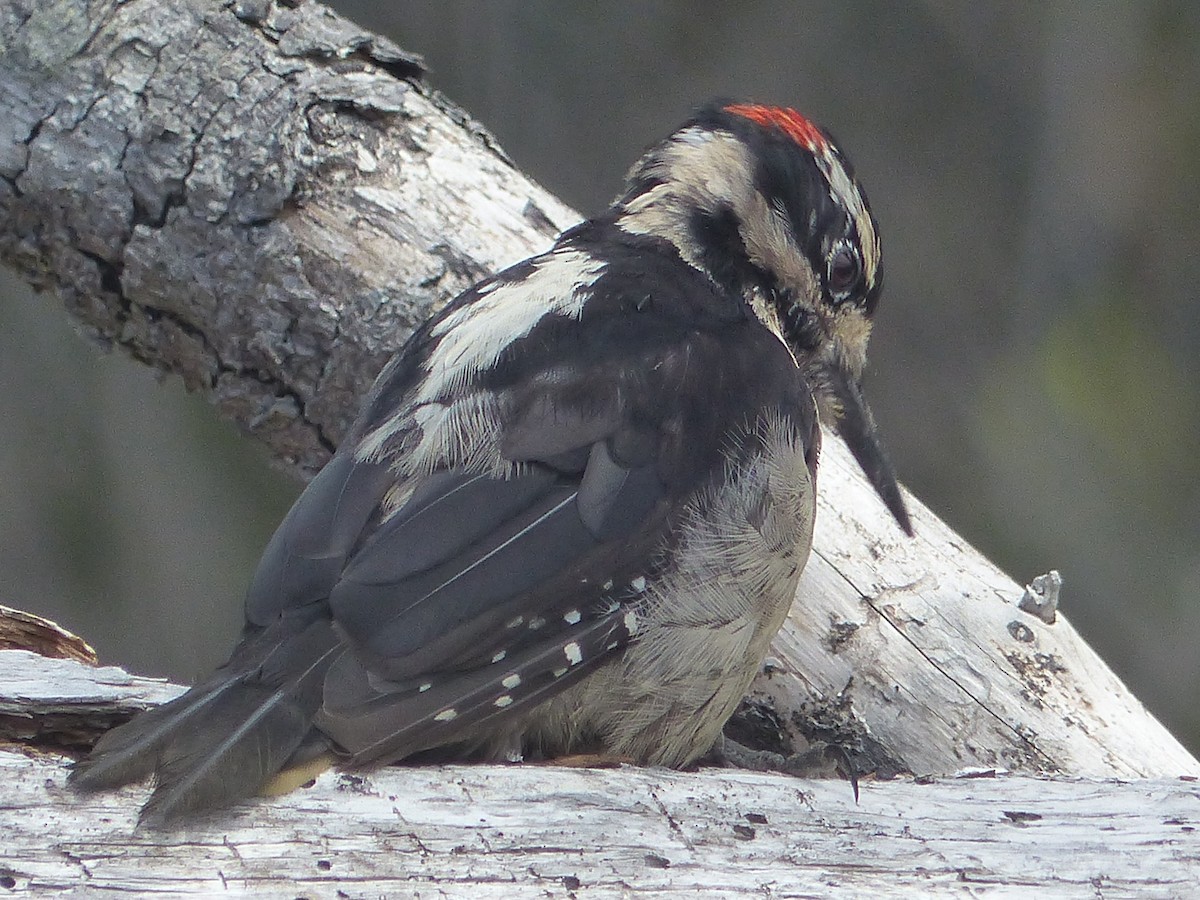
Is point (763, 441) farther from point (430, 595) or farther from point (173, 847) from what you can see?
point (173, 847)

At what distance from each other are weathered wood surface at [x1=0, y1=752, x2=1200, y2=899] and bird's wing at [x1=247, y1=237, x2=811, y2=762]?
0.52 feet

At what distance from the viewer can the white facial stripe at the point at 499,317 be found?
2.29 metres

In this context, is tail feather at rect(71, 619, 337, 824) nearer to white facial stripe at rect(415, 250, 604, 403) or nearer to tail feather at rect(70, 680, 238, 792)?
tail feather at rect(70, 680, 238, 792)

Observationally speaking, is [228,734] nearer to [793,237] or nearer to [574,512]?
[574,512]

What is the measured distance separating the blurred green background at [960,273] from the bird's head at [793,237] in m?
2.96

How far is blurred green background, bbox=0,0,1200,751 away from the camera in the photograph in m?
5.52

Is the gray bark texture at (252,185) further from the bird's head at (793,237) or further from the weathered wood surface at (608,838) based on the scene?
the weathered wood surface at (608,838)

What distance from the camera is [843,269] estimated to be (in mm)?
2604

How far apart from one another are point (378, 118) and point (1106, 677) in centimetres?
181

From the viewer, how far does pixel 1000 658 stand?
251 centimetres

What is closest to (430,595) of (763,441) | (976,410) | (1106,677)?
(763,441)

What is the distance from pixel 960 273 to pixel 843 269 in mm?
3278

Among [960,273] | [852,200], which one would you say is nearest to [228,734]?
[852,200]

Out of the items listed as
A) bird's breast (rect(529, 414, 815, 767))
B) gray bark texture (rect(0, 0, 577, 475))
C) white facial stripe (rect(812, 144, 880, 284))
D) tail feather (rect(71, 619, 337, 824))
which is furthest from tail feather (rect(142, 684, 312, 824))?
white facial stripe (rect(812, 144, 880, 284))
